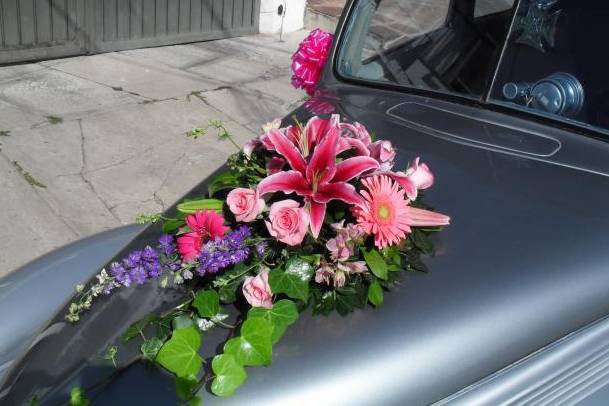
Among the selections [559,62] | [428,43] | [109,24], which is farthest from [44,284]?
[109,24]

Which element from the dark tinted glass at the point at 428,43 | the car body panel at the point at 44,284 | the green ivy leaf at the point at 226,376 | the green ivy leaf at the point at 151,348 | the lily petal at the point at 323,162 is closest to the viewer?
the green ivy leaf at the point at 226,376

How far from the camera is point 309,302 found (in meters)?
1.63

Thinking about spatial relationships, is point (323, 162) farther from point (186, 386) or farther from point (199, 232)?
point (186, 386)

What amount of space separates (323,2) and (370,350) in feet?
27.5

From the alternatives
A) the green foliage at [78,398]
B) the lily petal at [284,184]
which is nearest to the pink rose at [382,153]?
the lily petal at [284,184]

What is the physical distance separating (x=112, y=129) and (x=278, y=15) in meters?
3.84

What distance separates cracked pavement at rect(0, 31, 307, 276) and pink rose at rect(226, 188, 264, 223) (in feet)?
7.92

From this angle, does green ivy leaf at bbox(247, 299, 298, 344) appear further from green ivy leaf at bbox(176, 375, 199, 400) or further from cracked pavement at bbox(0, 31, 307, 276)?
cracked pavement at bbox(0, 31, 307, 276)

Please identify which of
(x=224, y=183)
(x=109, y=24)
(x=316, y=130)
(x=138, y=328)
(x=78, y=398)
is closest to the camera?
(x=78, y=398)

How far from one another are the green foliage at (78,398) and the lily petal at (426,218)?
31.8 inches

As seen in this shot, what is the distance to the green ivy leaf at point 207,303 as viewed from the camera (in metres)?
1.62

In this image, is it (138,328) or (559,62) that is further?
(559,62)

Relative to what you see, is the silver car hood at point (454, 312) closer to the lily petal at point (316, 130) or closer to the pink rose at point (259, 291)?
the pink rose at point (259, 291)

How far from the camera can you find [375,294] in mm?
1609
